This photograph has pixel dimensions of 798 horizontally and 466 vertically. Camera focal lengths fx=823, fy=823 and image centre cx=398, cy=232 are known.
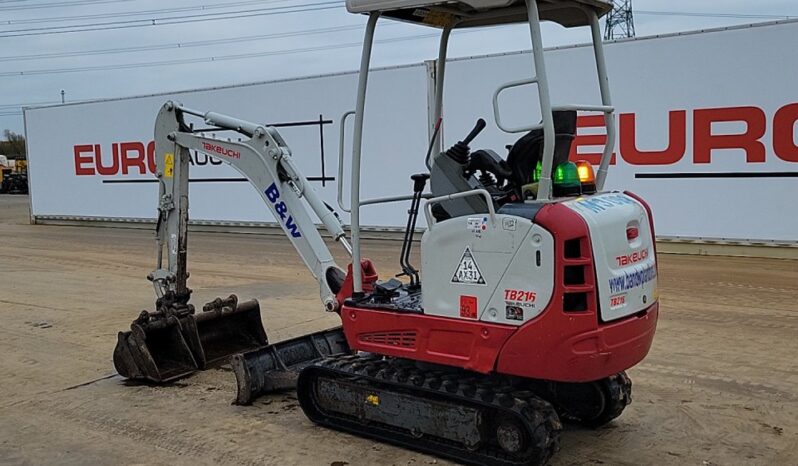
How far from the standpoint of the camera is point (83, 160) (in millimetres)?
20766

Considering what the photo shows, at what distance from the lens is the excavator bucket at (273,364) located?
566cm

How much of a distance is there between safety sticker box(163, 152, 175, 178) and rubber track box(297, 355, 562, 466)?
237cm

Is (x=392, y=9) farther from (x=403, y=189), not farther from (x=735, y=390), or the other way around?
(x=403, y=189)

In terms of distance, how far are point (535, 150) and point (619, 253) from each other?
77cm

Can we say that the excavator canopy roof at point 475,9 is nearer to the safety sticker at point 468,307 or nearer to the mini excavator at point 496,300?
the mini excavator at point 496,300

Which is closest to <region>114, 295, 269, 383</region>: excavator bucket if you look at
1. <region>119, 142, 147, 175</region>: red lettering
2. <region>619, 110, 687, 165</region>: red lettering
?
<region>619, 110, 687, 165</region>: red lettering

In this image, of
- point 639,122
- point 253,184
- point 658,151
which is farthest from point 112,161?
point 253,184

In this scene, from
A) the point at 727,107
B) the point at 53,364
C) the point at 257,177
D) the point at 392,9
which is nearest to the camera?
the point at 392,9

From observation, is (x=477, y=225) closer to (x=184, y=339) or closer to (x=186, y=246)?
(x=186, y=246)

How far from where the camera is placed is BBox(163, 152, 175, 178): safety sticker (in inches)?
261

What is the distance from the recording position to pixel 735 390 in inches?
227

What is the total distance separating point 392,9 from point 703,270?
774 centimetres

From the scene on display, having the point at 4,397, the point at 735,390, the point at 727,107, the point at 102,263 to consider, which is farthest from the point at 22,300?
the point at 727,107

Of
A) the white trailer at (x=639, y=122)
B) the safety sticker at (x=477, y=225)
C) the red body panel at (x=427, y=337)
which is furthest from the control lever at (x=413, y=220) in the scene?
the white trailer at (x=639, y=122)
